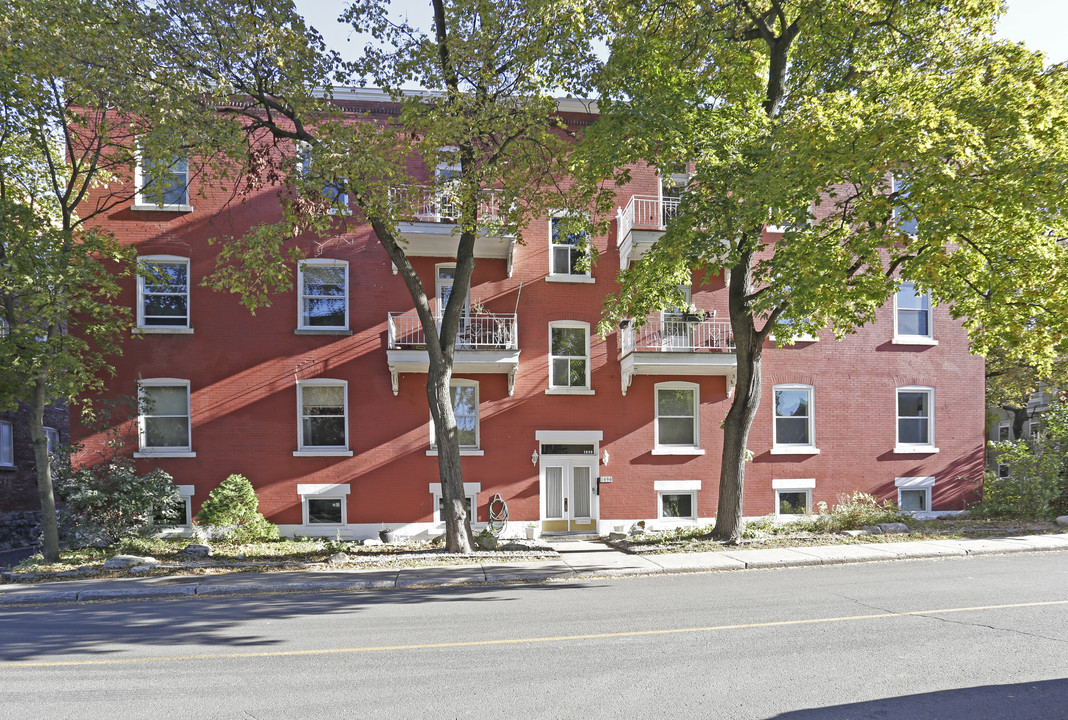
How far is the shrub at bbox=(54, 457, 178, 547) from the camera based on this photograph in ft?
48.6

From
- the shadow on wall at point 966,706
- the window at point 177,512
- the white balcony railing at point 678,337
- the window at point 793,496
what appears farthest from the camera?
the window at point 793,496

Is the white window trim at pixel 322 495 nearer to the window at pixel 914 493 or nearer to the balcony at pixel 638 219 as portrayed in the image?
the balcony at pixel 638 219

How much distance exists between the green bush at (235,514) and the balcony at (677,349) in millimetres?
9975

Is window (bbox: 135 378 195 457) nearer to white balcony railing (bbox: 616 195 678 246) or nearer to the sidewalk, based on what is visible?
the sidewalk

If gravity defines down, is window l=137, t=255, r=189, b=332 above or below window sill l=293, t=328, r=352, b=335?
above

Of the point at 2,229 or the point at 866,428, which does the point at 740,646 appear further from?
the point at 866,428

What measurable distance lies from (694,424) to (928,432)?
7419mm

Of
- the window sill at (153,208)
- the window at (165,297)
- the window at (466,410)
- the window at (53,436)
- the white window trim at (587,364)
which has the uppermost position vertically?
the window sill at (153,208)

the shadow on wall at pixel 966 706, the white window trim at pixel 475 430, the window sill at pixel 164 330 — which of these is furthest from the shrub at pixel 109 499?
the shadow on wall at pixel 966 706

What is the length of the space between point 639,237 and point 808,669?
13.1 m

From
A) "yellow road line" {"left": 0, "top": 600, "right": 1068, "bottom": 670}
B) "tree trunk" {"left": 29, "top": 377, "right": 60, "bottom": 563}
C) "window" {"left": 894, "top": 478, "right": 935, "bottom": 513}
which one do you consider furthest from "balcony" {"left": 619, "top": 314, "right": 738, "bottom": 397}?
"tree trunk" {"left": 29, "top": 377, "right": 60, "bottom": 563}

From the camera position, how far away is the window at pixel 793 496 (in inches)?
742

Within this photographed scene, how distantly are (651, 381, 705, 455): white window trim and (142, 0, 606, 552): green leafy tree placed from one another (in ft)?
24.9

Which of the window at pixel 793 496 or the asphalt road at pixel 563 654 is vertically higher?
the asphalt road at pixel 563 654
